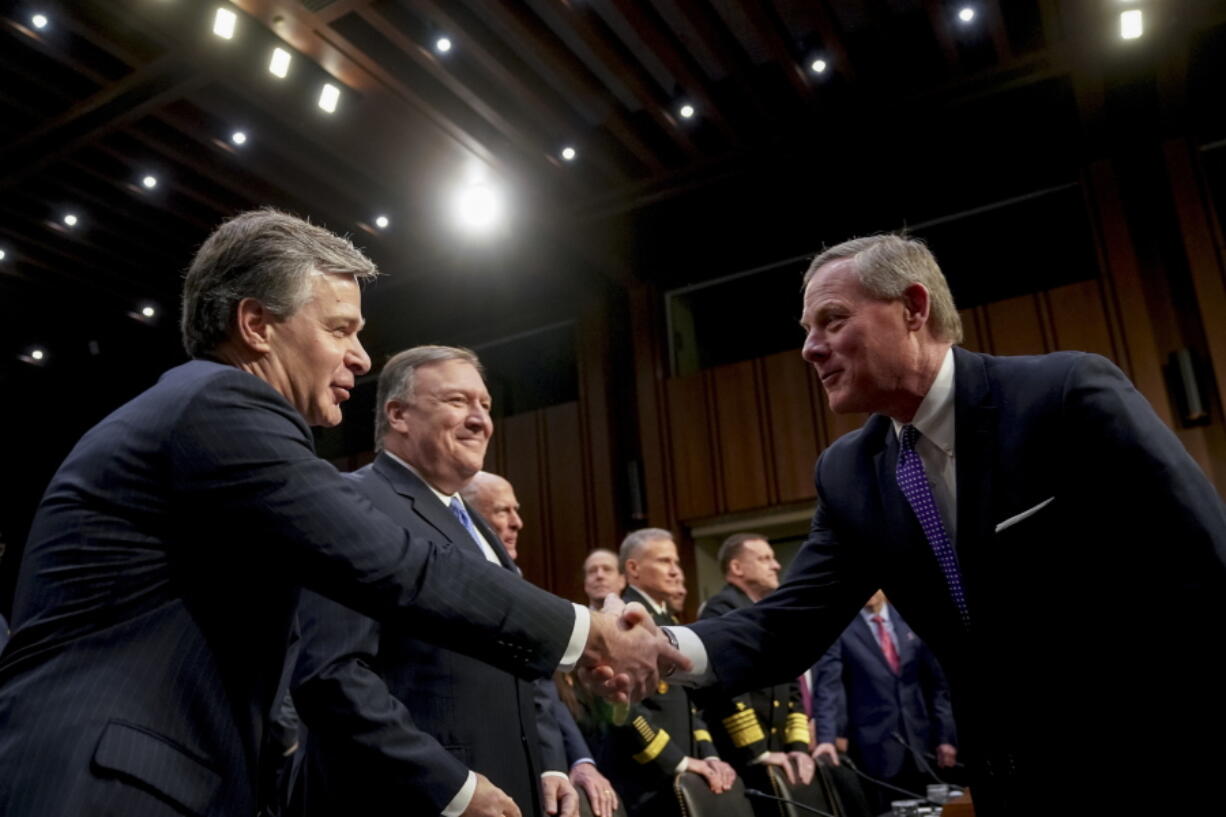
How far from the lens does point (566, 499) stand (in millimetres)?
8133

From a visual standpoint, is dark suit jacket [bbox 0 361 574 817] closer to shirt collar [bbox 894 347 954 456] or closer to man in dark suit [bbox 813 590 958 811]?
shirt collar [bbox 894 347 954 456]

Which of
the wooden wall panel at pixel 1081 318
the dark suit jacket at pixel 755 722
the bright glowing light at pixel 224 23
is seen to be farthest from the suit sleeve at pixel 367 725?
the wooden wall panel at pixel 1081 318

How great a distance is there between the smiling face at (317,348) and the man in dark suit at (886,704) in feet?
12.6

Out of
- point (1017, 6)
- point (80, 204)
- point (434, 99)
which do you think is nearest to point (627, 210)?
point (434, 99)

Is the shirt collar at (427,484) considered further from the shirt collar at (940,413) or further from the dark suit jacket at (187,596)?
the shirt collar at (940,413)

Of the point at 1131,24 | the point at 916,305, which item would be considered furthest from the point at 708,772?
the point at 1131,24

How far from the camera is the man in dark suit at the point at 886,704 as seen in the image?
502 cm

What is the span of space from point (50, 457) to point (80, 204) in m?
3.44

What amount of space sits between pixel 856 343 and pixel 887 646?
370 centimetres

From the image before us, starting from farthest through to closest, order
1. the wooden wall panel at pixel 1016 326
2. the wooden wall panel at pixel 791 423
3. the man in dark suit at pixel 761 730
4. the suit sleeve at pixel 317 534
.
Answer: the wooden wall panel at pixel 791 423 < the wooden wall panel at pixel 1016 326 < the man in dark suit at pixel 761 730 < the suit sleeve at pixel 317 534

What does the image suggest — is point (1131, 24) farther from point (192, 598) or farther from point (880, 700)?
point (192, 598)

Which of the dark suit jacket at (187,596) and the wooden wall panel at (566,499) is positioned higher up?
the wooden wall panel at (566,499)

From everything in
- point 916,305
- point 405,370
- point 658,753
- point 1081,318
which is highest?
point 1081,318

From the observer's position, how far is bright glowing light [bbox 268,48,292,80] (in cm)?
529
